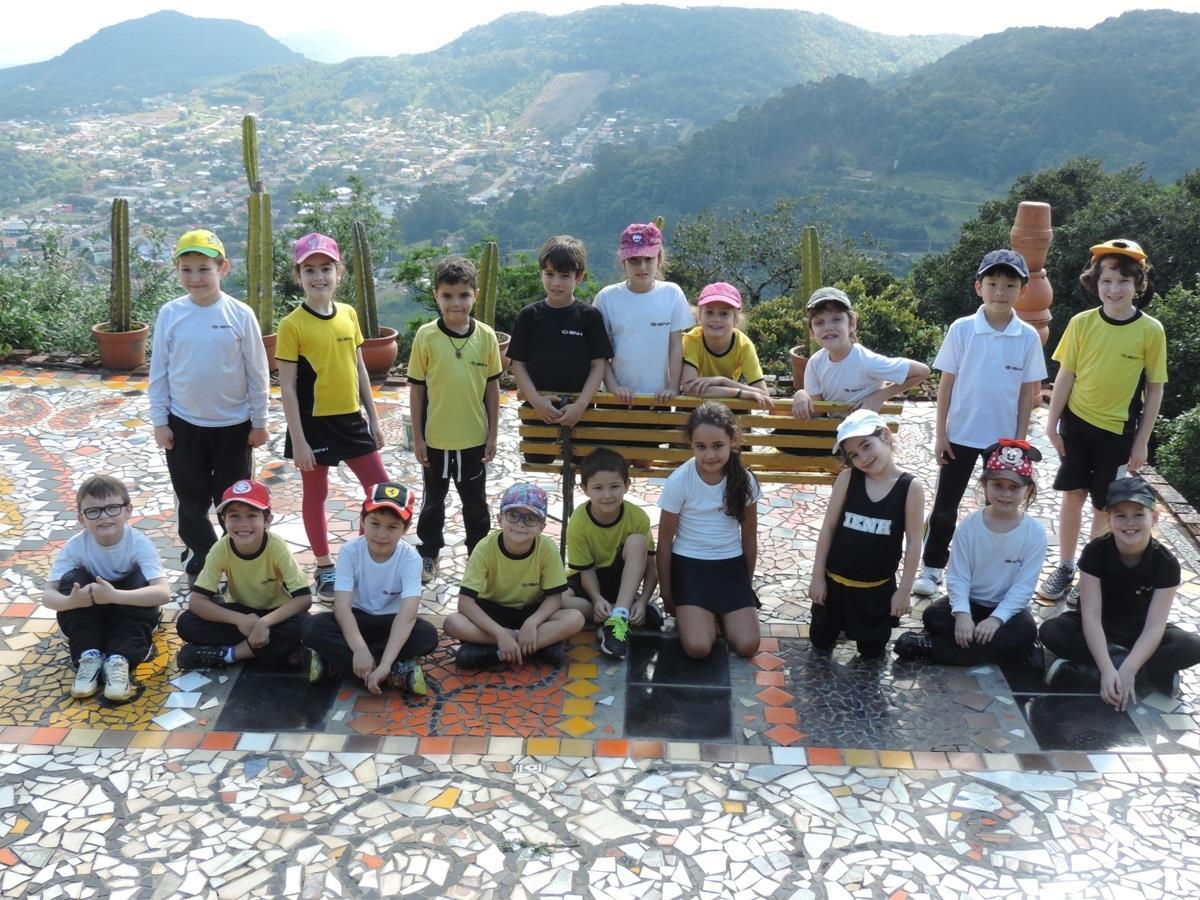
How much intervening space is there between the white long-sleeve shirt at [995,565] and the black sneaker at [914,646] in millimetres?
187

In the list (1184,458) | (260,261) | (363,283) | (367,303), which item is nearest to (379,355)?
(367,303)

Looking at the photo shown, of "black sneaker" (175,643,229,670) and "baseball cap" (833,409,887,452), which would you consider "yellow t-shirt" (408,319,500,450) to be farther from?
"baseball cap" (833,409,887,452)

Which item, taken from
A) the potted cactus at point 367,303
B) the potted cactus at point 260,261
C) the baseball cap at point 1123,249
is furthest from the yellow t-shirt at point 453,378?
the potted cactus at point 260,261

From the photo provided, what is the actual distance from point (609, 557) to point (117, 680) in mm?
2030

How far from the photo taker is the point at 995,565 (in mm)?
4191

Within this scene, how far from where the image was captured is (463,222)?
43.8 metres

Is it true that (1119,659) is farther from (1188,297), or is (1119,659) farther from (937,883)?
(1188,297)

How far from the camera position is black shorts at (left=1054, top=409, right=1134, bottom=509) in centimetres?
454

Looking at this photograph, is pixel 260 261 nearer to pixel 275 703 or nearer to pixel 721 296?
pixel 721 296

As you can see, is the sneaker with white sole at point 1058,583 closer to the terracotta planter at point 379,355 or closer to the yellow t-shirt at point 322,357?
the yellow t-shirt at point 322,357

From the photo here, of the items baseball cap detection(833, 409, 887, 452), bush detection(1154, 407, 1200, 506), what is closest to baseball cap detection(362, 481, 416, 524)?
baseball cap detection(833, 409, 887, 452)

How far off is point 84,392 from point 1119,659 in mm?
7495

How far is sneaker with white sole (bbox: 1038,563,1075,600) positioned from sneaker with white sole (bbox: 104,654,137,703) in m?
4.05

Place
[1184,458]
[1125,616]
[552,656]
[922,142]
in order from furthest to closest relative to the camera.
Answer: [922,142]
[1184,458]
[552,656]
[1125,616]
